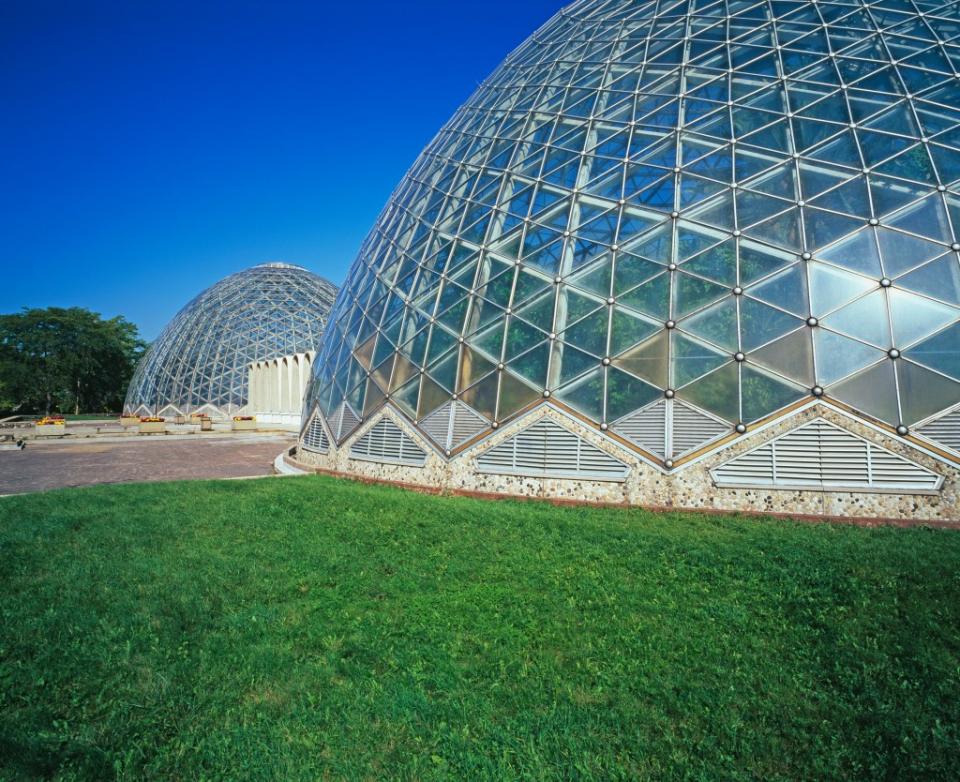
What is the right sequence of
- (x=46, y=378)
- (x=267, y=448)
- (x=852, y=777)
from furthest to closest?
(x=46, y=378)
(x=267, y=448)
(x=852, y=777)

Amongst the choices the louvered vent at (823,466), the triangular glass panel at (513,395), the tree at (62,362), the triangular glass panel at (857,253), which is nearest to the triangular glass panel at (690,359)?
the louvered vent at (823,466)

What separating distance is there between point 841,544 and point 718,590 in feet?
9.54

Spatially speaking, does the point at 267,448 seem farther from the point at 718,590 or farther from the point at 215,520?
the point at 718,590

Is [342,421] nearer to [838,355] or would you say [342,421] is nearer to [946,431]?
[838,355]

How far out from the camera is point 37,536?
8906 millimetres

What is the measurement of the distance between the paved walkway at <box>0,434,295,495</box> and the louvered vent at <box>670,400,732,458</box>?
1311 centimetres

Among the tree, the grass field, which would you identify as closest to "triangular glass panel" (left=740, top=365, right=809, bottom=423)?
the grass field

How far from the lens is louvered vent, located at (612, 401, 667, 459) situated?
10.9 meters

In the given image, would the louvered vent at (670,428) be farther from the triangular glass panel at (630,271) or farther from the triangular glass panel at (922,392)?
the triangular glass panel at (922,392)

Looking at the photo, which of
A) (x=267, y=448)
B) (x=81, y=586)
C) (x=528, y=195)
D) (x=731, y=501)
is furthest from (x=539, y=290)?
(x=267, y=448)

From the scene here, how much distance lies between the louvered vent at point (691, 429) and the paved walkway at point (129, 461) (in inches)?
516

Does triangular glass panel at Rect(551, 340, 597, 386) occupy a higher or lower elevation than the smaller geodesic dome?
lower

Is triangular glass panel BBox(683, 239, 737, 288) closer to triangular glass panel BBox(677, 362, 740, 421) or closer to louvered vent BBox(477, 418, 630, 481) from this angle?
triangular glass panel BBox(677, 362, 740, 421)

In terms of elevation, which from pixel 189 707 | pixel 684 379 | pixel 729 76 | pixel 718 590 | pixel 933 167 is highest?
pixel 729 76
